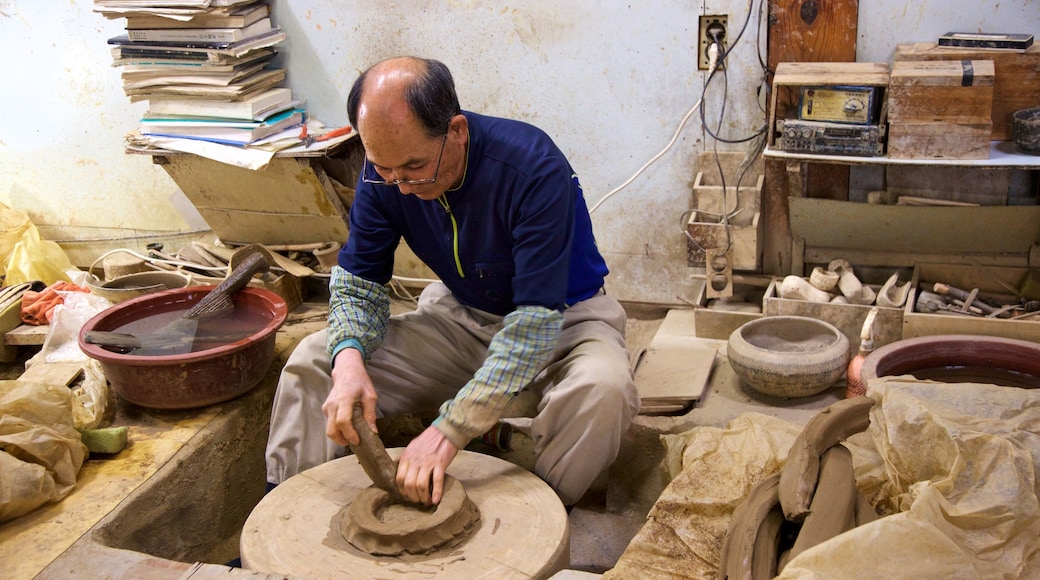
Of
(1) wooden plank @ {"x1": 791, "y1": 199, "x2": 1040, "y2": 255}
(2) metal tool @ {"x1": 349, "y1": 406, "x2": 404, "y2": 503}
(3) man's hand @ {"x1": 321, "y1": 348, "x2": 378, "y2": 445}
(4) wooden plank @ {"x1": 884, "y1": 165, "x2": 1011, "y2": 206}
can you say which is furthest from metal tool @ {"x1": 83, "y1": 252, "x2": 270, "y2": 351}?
(4) wooden plank @ {"x1": 884, "y1": 165, "x2": 1011, "y2": 206}

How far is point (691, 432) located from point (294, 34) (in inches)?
114

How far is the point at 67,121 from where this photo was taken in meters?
5.15

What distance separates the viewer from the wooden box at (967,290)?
3.49m

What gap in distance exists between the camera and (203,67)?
167 inches

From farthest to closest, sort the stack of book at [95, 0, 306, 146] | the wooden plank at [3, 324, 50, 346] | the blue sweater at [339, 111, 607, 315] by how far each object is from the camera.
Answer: the wooden plank at [3, 324, 50, 346] < the stack of book at [95, 0, 306, 146] < the blue sweater at [339, 111, 607, 315]

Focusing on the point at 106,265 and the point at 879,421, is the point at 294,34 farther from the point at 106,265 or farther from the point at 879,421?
the point at 879,421

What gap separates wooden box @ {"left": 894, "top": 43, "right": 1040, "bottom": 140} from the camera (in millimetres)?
3395

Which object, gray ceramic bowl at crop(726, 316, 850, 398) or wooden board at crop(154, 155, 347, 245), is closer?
gray ceramic bowl at crop(726, 316, 850, 398)

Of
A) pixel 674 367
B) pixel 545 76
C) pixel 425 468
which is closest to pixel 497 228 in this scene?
pixel 425 468

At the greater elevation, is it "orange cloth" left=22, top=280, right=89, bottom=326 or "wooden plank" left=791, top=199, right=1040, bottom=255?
"wooden plank" left=791, top=199, right=1040, bottom=255

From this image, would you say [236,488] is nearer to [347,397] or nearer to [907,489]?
[347,397]

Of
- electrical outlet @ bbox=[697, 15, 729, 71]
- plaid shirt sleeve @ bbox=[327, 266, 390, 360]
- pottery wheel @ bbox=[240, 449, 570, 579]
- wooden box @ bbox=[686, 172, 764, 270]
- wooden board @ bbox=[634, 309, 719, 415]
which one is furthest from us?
wooden box @ bbox=[686, 172, 764, 270]

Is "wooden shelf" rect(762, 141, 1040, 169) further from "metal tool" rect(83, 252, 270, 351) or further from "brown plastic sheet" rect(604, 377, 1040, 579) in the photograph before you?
"metal tool" rect(83, 252, 270, 351)

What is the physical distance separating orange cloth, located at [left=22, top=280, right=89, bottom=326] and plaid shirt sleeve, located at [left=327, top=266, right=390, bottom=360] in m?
2.26
